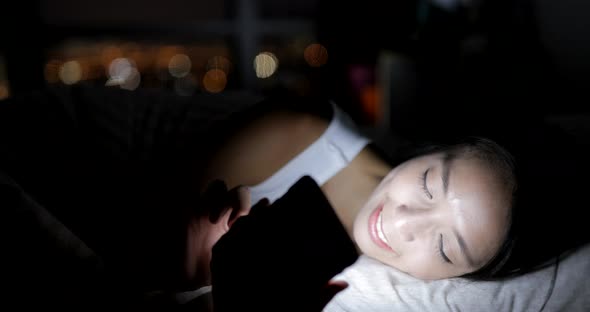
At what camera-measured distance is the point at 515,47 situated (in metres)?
2.07

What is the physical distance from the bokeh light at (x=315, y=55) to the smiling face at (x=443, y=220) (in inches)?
105

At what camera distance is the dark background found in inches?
78.0

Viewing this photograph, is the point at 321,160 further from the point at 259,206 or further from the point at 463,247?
the point at 463,247

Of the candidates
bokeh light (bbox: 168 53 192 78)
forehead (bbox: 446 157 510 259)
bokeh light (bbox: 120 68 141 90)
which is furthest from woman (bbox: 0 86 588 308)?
bokeh light (bbox: 120 68 141 90)

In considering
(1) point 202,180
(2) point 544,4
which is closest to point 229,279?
(1) point 202,180

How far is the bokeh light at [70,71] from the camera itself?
3.38 m

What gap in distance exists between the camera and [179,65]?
154 inches

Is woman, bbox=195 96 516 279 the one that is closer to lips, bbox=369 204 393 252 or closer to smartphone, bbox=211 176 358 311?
lips, bbox=369 204 393 252

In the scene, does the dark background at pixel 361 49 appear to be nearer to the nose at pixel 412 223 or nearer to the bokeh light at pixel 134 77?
the bokeh light at pixel 134 77

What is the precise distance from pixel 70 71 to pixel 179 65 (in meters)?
0.90

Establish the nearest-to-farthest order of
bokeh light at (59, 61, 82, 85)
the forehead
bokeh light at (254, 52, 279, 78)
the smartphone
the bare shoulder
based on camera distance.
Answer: the smartphone, the forehead, the bare shoulder, bokeh light at (59, 61, 82, 85), bokeh light at (254, 52, 279, 78)

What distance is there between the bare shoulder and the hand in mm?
125

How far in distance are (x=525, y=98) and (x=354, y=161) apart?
3.79 ft

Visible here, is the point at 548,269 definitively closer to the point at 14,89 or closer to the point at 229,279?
the point at 229,279
